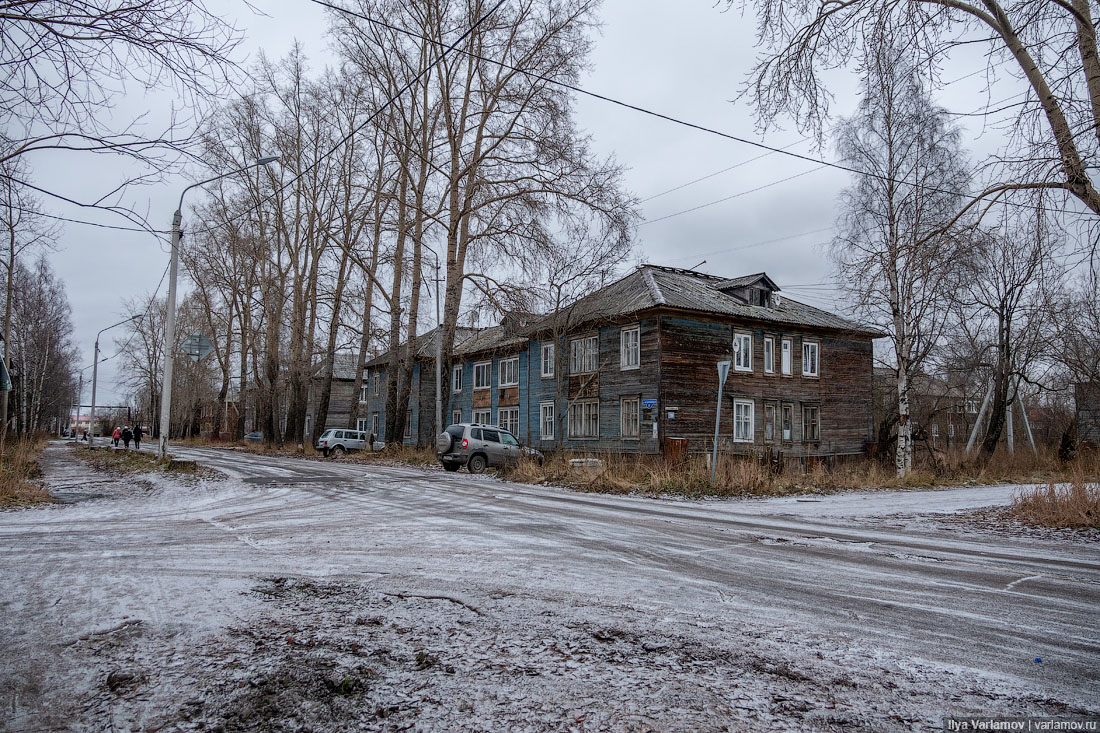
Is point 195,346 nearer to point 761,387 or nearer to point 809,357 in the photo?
point 761,387

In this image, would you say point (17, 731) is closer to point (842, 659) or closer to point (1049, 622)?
point (842, 659)

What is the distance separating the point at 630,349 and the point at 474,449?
9.30 metres

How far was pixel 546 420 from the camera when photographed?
35969 mm

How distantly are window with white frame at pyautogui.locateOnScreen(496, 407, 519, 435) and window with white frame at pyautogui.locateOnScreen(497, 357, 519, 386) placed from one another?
151 centimetres

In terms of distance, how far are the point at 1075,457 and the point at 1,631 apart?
36447mm

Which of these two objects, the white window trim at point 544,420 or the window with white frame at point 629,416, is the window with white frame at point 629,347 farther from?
the white window trim at point 544,420

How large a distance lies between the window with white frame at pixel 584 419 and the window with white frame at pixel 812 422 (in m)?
10.4

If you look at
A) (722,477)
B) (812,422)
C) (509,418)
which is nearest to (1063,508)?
(722,477)

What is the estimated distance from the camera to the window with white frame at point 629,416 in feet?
96.4

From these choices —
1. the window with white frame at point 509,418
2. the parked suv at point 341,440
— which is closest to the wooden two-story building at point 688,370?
the window with white frame at point 509,418

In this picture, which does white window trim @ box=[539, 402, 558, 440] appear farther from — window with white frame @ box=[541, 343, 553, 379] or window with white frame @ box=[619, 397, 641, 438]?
window with white frame @ box=[619, 397, 641, 438]

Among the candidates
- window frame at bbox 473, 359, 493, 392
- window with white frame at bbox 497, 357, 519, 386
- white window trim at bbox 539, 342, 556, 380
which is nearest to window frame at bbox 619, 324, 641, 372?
white window trim at bbox 539, 342, 556, 380

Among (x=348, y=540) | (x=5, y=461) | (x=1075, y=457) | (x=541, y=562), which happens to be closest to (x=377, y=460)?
(x=5, y=461)

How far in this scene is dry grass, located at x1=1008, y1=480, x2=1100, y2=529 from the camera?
10.8m
